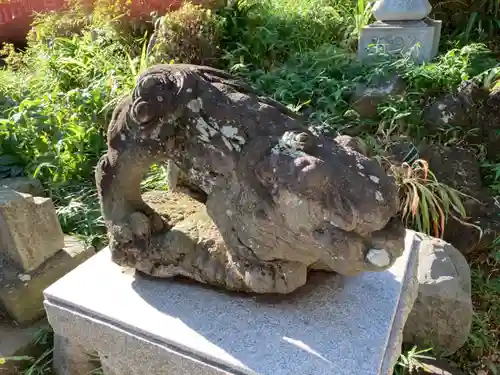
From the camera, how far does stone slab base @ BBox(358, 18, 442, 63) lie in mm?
3562

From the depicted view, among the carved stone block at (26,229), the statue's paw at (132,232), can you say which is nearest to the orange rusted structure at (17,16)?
the carved stone block at (26,229)

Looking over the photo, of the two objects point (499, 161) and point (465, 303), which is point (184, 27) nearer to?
point (499, 161)

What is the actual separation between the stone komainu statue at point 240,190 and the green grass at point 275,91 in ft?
2.34

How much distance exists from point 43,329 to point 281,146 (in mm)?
1500

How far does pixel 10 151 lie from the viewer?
305cm

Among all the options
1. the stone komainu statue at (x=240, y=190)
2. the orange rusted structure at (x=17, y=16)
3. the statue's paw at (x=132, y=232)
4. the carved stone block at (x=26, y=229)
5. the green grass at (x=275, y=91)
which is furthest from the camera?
the orange rusted structure at (x=17, y=16)

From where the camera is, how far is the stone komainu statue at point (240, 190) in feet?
3.76

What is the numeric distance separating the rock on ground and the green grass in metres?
0.10

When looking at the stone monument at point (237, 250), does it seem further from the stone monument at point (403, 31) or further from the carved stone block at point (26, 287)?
the stone monument at point (403, 31)

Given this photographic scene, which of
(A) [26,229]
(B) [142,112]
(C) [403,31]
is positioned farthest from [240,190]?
(C) [403,31]

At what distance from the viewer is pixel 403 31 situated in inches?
142

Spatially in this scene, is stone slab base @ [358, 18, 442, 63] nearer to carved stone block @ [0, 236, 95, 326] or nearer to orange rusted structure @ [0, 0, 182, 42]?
carved stone block @ [0, 236, 95, 326]

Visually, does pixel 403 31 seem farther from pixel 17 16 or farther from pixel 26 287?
→ pixel 17 16

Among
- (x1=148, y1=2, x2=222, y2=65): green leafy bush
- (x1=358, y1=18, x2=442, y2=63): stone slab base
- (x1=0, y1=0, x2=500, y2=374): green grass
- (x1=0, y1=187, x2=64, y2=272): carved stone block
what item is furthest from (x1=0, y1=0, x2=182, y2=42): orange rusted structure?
(x1=0, y1=187, x2=64, y2=272): carved stone block
